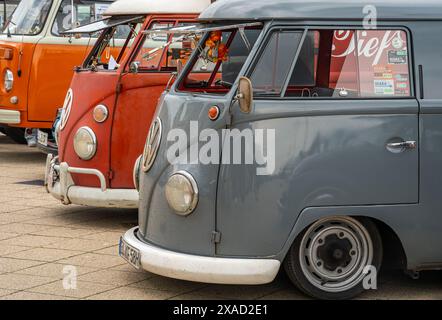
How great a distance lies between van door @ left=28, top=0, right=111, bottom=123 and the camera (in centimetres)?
1352

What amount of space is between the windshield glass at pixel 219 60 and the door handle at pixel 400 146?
1.09 metres

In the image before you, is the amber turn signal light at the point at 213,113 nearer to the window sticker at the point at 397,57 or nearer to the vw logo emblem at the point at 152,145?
the vw logo emblem at the point at 152,145

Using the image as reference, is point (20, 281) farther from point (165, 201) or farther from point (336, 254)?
point (336, 254)

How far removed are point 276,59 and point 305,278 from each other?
4.63ft

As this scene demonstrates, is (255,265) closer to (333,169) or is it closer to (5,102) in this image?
(333,169)

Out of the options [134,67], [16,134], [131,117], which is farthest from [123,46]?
[16,134]

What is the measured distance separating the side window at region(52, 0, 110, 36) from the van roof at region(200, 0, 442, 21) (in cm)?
720

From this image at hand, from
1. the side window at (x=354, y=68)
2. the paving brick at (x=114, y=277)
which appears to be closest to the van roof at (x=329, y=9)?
the side window at (x=354, y=68)

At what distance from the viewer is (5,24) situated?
14.2 m

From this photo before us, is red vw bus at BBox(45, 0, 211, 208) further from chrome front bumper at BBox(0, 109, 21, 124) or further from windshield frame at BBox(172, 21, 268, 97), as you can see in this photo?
chrome front bumper at BBox(0, 109, 21, 124)

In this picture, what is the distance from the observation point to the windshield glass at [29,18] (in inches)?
541

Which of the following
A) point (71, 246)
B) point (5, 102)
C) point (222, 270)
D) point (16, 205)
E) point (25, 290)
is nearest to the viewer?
point (222, 270)
